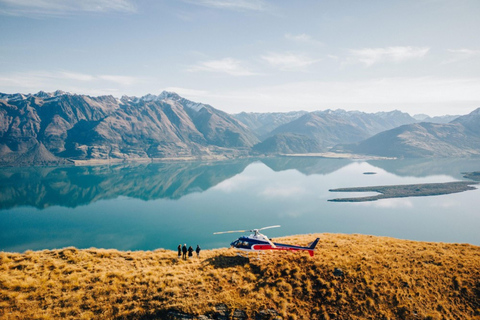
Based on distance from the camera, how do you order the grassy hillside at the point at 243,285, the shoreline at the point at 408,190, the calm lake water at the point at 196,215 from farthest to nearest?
the shoreline at the point at 408,190 → the calm lake water at the point at 196,215 → the grassy hillside at the point at 243,285

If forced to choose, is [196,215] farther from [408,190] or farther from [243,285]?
[408,190]

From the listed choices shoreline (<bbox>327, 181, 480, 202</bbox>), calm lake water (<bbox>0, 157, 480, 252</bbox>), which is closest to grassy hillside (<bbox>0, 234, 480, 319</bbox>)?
calm lake water (<bbox>0, 157, 480, 252</bbox>)

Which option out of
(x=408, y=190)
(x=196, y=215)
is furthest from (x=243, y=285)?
(x=408, y=190)

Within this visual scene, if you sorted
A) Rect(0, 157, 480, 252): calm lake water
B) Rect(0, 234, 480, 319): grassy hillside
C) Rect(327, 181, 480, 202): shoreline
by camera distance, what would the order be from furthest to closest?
1. Rect(327, 181, 480, 202): shoreline
2. Rect(0, 157, 480, 252): calm lake water
3. Rect(0, 234, 480, 319): grassy hillside

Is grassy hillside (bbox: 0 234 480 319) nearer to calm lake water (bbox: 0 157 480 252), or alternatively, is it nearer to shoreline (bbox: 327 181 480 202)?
calm lake water (bbox: 0 157 480 252)

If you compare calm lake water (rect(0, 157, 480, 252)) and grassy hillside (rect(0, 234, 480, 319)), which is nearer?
grassy hillside (rect(0, 234, 480, 319))

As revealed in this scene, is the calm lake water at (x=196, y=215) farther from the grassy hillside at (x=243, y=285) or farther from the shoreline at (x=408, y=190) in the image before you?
the grassy hillside at (x=243, y=285)

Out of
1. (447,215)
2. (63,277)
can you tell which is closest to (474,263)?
(63,277)

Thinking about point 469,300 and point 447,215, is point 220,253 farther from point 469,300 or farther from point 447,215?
point 447,215

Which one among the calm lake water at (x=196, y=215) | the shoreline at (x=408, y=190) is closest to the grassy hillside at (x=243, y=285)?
the calm lake water at (x=196, y=215)
